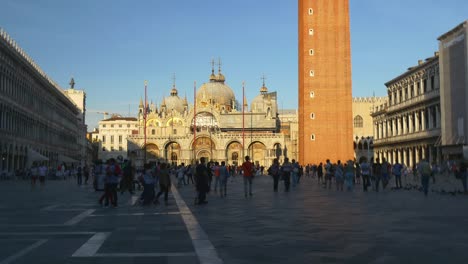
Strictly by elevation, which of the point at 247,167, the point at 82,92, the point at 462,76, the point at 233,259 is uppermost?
the point at 82,92

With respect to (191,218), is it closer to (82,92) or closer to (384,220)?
(384,220)

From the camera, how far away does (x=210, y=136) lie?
85.1 m

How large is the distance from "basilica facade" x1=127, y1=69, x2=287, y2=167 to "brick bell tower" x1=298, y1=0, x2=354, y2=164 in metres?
26.8

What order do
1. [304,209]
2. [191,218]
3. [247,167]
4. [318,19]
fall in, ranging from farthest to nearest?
[318,19] < [247,167] < [304,209] < [191,218]

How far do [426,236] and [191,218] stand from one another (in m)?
5.09

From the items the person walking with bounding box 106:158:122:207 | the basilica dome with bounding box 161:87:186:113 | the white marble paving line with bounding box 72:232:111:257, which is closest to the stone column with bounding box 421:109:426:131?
the person walking with bounding box 106:158:122:207

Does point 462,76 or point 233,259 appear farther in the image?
point 462,76

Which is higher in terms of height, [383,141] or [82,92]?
[82,92]

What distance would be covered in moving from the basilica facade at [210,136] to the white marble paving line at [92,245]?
6778cm

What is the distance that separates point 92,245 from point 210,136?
7758 cm

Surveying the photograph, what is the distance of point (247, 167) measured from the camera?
19125 millimetres

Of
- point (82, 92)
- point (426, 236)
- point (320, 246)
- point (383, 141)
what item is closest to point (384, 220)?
point (426, 236)

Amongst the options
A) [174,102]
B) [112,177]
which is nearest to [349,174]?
[112,177]

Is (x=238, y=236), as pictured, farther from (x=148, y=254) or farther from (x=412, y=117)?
(x=412, y=117)
